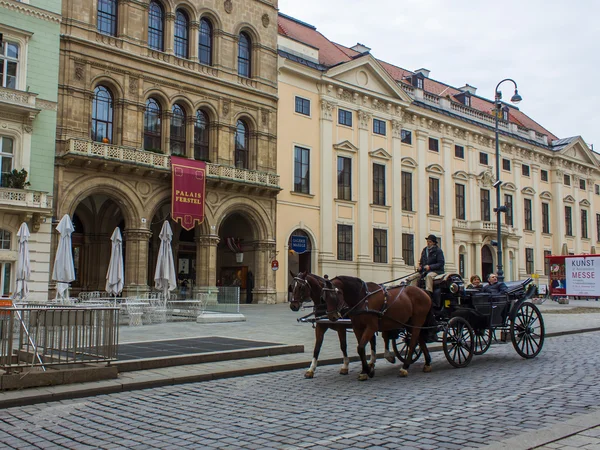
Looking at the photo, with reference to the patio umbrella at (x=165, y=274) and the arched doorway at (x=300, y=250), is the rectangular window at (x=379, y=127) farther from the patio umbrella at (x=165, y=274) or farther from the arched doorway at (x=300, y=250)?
the patio umbrella at (x=165, y=274)

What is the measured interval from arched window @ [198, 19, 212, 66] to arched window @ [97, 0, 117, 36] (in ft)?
15.9

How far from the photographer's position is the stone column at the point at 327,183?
123ft

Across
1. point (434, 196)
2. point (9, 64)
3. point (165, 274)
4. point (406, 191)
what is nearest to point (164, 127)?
point (9, 64)

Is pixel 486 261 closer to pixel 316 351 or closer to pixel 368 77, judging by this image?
A: pixel 368 77

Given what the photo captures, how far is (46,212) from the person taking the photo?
83.5 feet

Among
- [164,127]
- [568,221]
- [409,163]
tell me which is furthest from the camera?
[568,221]

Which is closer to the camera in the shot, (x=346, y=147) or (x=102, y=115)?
(x=102, y=115)

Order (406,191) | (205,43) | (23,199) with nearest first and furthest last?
(23,199)
(205,43)
(406,191)

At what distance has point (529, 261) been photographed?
174 ft

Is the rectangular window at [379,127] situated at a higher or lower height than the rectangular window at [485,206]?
higher

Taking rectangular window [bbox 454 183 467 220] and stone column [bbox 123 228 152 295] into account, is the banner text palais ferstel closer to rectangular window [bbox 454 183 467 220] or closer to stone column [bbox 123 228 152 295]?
stone column [bbox 123 228 152 295]

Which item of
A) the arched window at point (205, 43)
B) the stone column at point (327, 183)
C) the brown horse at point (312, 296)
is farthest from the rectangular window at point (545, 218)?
the brown horse at point (312, 296)

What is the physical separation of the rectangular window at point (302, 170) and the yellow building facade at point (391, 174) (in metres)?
0.07

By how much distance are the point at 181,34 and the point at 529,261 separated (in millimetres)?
35799
